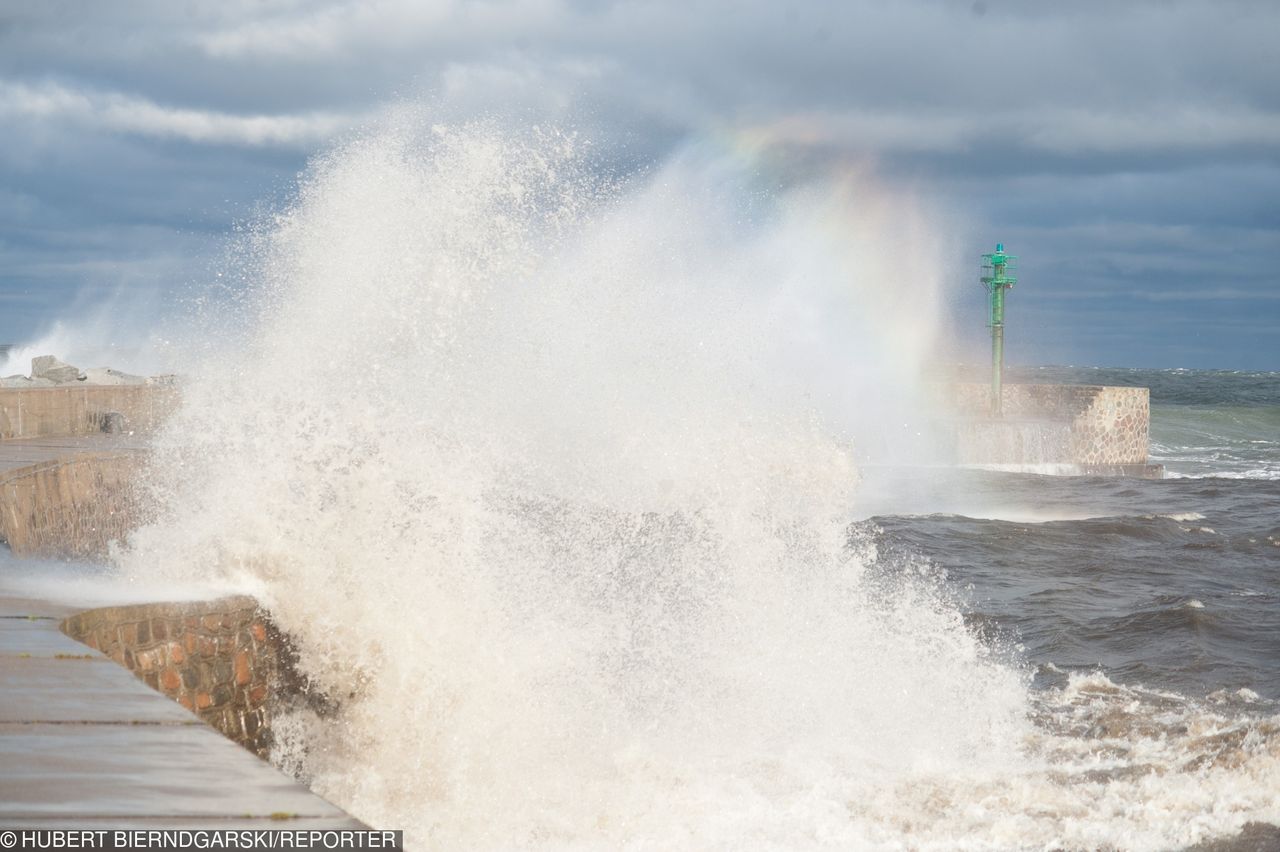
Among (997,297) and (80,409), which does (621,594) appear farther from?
(997,297)

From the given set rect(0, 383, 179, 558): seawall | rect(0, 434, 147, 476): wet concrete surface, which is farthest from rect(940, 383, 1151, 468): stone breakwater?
rect(0, 434, 147, 476): wet concrete surface

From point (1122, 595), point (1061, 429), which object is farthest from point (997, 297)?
point (1122, 595)

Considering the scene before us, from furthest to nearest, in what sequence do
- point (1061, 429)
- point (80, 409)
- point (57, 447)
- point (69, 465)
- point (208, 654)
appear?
point (1061, 429), point (80, 409), point (57, 447), point (69, 465), point (208, 654)

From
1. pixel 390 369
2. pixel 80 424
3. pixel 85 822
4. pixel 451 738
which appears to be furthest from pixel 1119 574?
pixel 85 822

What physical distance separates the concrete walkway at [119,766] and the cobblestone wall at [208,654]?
3.19 feet

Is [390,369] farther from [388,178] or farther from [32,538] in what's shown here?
[32,538]

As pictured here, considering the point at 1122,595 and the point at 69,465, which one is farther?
the point at 1122,595

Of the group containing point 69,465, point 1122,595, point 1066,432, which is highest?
point 1066,432

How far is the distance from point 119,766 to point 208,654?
2.34 meters

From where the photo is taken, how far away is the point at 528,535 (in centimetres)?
870

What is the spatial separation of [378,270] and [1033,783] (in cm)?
689

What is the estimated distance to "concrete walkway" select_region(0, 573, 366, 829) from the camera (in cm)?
214

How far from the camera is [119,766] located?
7.93 ft

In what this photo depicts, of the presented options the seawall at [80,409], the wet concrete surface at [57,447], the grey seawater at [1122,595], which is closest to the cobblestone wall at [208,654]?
the wet concrete surface at [57,447]
